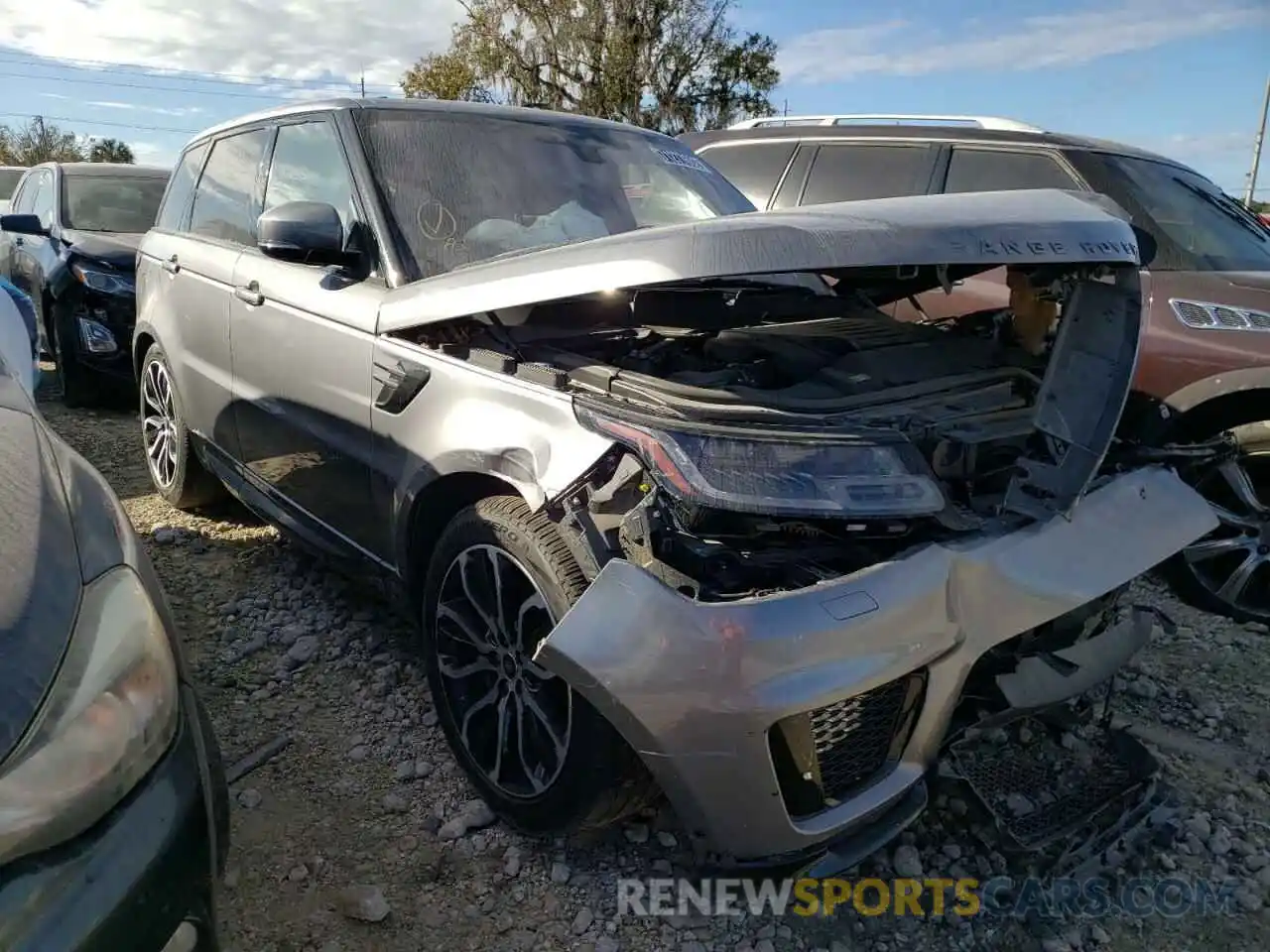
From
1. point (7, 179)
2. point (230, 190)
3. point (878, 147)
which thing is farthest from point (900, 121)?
point (7, 179)

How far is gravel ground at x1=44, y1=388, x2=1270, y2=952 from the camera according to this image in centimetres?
215

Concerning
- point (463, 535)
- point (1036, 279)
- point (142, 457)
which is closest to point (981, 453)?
point (1036, 279)

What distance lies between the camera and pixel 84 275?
6.42m

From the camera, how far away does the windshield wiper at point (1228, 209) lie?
476 centimetres

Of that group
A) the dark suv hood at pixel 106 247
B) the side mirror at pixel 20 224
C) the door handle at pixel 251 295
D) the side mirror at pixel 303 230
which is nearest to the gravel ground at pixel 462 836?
the door handle at pixel 251 295

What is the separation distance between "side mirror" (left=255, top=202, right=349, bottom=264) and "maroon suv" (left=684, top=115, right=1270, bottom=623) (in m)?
2.18

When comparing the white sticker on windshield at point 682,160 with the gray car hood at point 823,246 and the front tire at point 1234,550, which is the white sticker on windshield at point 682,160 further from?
the front tire at point 1234,550

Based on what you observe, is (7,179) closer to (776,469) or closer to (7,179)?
(7,179)

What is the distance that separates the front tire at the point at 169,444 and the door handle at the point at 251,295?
99 cm

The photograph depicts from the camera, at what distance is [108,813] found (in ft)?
4.37

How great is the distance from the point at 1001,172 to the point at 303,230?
11.5ft

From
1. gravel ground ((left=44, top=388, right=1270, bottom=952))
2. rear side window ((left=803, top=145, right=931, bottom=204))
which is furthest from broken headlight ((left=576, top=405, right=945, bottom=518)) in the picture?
rear side window ((left=803, top=145, right=931, bottom=204))

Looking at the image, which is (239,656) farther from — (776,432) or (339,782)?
(776,432)

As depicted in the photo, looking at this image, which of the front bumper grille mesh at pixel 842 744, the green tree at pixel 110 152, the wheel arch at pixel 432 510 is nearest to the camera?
the front bumper grille mesh at pixel 842 744
